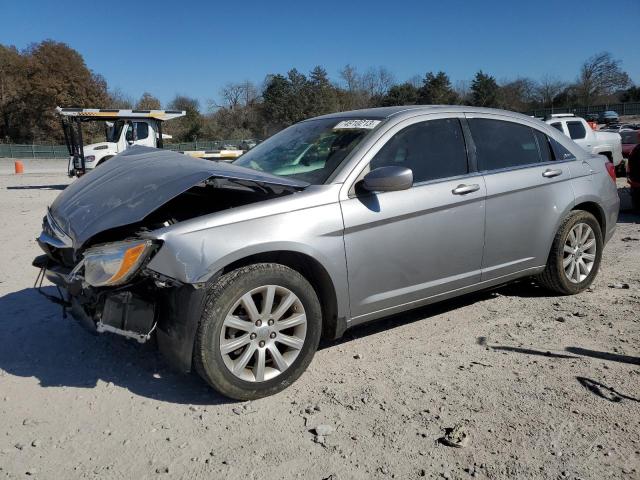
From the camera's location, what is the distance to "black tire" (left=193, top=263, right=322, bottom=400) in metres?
2.98

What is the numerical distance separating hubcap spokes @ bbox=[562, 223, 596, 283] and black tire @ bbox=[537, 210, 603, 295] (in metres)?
0.04

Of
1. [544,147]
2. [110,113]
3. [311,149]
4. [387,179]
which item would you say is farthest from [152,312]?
[110,113]

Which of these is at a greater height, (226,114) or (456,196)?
(226,114)

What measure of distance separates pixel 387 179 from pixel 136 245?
5.11ft

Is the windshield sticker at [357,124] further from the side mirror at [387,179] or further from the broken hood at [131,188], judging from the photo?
the broken hood at [131,188]

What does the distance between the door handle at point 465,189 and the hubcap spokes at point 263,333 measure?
1489mm

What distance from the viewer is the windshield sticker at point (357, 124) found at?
3.89 meters

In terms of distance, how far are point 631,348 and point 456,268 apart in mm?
1327

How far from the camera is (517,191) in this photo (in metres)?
4.28

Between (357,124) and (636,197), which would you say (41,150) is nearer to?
(636,197)

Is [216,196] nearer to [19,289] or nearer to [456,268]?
[456,268]

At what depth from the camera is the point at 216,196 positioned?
12.2 feet

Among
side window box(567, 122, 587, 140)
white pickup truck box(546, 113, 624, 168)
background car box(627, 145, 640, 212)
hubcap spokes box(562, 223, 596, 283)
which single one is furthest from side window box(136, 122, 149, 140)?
hubcap spokes box(562, 223, 596, 283)

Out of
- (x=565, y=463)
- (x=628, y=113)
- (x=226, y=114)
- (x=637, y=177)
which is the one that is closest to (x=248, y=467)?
(x=565, y=463)
